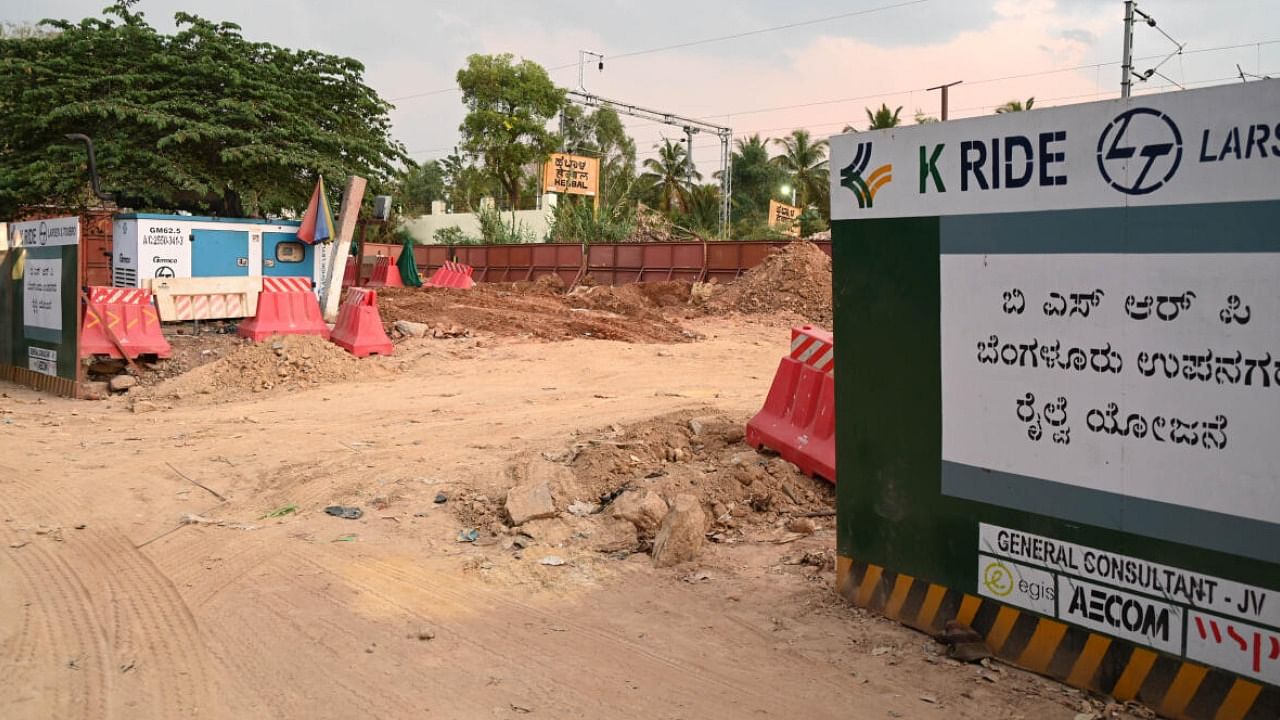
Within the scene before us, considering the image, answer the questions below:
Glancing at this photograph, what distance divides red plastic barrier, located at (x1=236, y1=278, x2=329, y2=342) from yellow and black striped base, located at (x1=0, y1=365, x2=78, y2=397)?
2697 mm

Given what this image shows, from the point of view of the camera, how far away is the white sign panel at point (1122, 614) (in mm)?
3863

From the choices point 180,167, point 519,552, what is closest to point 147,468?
point 519,552

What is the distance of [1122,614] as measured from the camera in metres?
4.00

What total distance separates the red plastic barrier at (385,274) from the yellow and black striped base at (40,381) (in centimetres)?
1614

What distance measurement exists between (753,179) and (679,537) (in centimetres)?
5675

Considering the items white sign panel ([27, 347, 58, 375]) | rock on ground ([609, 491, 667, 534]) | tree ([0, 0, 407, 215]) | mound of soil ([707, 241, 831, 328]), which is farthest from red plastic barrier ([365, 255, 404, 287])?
rock on ground ([609, 491, 667, 534])

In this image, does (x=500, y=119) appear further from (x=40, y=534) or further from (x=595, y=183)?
(x=40, y=534)

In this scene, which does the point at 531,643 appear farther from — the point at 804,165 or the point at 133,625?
the point at 804,165

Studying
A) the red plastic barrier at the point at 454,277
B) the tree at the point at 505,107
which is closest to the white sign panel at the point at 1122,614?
→ the red plastic barrier at the point at 454,277

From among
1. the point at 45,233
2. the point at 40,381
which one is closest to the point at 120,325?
the point at 40,381

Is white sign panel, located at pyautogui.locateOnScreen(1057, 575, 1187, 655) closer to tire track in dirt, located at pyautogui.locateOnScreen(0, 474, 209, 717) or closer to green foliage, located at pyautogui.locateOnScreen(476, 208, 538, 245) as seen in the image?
tire track in dirt, located at pyautogui.locateOnScreen(0, 474, 209, 717)

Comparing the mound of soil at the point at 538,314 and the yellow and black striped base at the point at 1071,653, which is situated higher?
the mound of soil at the point at 538,314

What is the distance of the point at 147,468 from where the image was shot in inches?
328

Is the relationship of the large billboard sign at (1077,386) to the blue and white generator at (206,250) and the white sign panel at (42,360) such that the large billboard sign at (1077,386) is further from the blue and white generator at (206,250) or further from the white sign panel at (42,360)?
the blue and white generator at (206,250)
